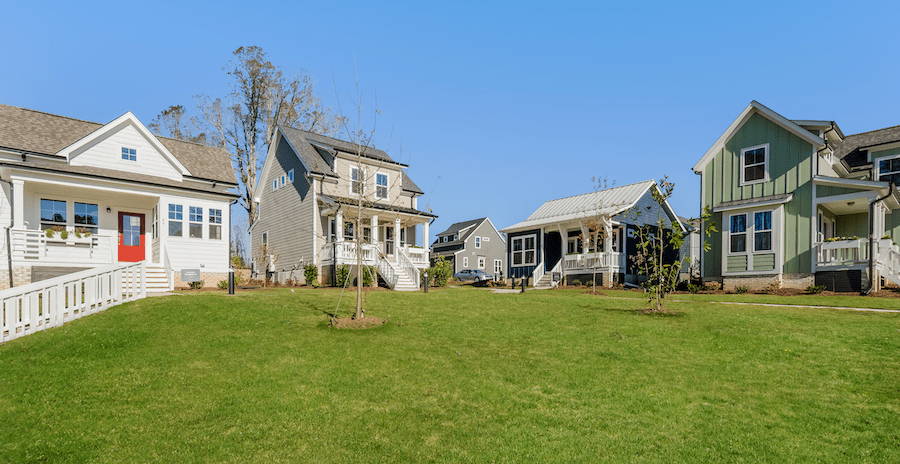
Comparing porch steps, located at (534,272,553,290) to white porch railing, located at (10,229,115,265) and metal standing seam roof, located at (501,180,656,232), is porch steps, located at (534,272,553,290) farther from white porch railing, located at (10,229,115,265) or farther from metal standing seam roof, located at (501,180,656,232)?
white porch railing, located at (10,229,115,265)

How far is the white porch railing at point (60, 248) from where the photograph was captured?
16.4 meters

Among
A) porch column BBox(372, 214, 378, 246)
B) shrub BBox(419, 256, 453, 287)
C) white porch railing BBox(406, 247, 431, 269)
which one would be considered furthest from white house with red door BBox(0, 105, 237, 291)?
shrub BBox(419, 256, 453, 287)

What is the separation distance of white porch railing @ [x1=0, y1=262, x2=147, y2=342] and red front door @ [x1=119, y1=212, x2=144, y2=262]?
336 inches

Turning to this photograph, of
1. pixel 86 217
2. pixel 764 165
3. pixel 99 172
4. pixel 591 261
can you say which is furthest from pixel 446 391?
pixel 591 261

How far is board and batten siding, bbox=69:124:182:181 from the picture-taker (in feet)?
62.8

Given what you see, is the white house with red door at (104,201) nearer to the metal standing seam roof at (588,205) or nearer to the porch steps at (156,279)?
the porch steps at (156,279)

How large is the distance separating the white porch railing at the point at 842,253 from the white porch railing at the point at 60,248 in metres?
27.4

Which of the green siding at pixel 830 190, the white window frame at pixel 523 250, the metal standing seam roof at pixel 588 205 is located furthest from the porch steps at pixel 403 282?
the green siding at pixel 830 190

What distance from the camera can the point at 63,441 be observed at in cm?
571

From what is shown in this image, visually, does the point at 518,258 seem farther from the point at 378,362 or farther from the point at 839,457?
the point at 839,457

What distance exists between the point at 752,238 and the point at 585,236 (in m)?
7.73

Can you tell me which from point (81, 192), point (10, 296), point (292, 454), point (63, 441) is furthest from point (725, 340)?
point (81, 192)

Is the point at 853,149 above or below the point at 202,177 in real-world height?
above

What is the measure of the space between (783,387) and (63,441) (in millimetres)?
9690
